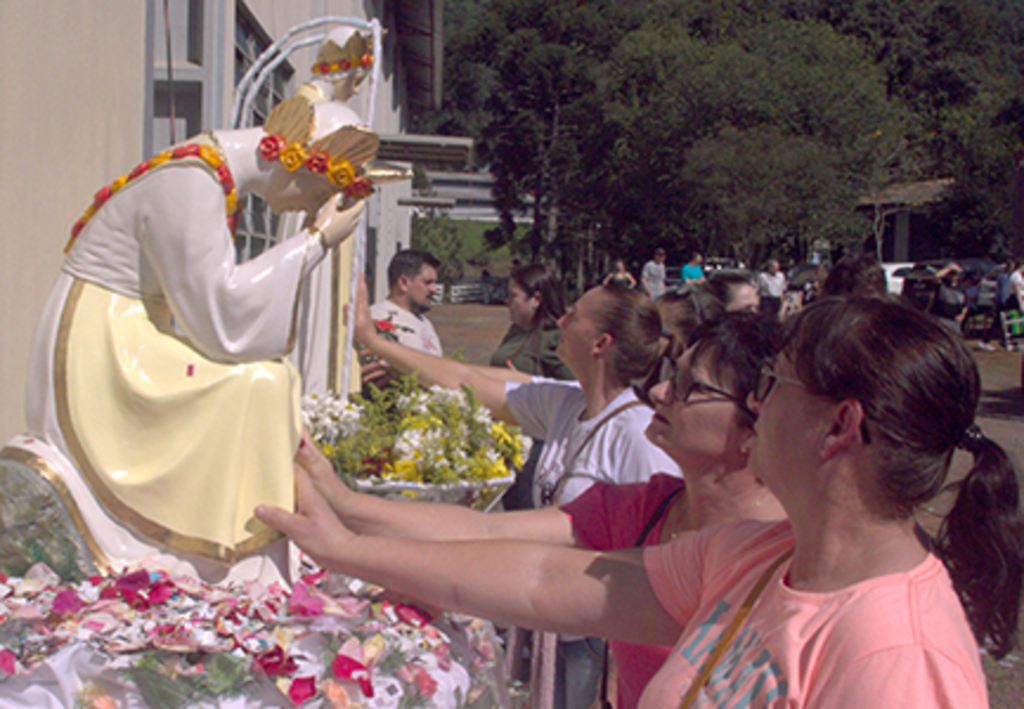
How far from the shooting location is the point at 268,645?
76.4 inches

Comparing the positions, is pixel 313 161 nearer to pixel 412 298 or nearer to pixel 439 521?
pixel 439 521

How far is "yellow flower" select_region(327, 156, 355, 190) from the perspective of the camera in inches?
98.1

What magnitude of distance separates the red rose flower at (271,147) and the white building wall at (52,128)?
0.89 metres

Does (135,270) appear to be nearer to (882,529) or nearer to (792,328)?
(792,328)

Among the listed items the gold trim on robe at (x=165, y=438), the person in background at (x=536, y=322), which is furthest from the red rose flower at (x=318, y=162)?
the person in background at (x=536, y=322)

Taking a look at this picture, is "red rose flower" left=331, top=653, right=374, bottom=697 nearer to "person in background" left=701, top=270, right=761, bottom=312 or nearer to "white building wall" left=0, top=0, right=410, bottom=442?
"white building wall" left=0, top=0, right=410, bottom=442

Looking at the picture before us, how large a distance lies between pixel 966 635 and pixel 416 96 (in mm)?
21785

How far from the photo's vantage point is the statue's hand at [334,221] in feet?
8.38

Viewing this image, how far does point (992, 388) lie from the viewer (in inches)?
554

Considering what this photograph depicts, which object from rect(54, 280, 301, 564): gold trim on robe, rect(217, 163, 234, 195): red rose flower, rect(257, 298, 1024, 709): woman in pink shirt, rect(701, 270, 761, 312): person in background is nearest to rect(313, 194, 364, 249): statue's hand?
rect(217, 163, 234, 195): red rose flower

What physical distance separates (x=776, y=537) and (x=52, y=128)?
3.38 meters

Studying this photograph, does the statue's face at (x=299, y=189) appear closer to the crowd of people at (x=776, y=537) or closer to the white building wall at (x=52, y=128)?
the crowd of people at (x=776, y=537)

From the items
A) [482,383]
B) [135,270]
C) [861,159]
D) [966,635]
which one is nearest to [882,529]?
[966,635]

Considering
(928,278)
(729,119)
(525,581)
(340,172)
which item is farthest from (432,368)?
(729,119)
